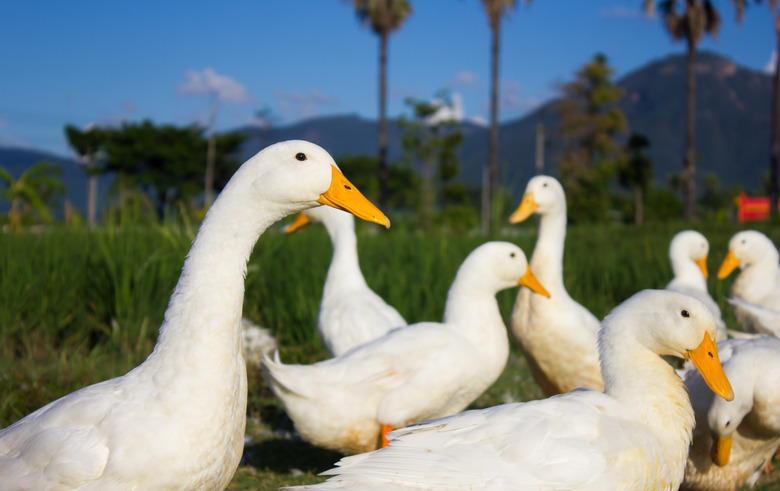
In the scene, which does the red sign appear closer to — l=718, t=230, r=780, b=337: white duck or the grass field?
the grass field

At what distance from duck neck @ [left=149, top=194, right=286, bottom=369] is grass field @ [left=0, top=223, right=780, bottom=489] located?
1.63 metres

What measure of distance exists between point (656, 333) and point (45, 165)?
13724 millimetres

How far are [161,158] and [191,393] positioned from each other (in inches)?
1565

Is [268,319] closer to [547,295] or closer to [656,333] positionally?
[547,295]

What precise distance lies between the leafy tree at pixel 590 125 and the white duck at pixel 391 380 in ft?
116

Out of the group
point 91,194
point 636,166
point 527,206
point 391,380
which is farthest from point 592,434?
point 636,166

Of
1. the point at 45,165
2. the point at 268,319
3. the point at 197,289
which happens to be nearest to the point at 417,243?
the point at 268,319

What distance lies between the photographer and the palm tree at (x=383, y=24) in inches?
1075

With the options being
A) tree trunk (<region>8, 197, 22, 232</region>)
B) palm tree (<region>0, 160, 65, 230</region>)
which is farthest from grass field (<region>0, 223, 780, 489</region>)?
palm tree (<region>0, 160, 65, 230</region>)

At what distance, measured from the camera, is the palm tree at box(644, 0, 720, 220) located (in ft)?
84.7

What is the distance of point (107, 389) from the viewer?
2148mm

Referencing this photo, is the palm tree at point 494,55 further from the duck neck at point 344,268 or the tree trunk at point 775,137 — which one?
the duck neck at point 344,268

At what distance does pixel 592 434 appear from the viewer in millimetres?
2402

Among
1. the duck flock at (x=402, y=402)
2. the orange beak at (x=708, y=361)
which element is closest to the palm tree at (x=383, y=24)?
the duck flock at (x=402, y=402)
